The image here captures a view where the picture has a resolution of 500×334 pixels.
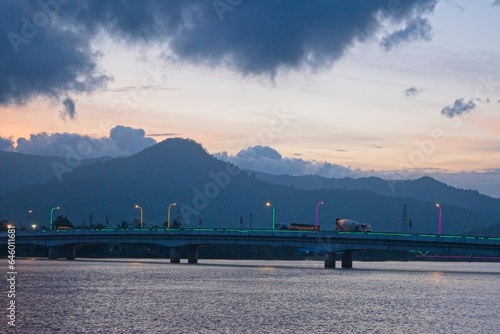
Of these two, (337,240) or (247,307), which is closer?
(247,307)

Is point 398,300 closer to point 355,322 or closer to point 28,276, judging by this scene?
point 355,322

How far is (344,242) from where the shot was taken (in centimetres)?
17225

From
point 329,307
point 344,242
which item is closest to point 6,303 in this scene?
point 329,307

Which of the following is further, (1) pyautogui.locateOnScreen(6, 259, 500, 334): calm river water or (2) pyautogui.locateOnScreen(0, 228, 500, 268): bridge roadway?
(2) pyautogui.locateOnScreen(0, 228, 500, 268): bridge roadway

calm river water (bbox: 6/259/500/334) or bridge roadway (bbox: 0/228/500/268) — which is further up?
bridge roadway (bbox: 0/228/500/268)

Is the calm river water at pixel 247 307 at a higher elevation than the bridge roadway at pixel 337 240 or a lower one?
lower

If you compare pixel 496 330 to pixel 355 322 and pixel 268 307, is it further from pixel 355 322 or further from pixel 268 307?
pixel 268 307

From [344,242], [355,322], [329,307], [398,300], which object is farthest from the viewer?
[344,242]

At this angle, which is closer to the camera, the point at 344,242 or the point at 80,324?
the point at 80,324

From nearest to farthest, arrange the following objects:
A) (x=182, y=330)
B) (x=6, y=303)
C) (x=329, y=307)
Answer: (x=182, y=330) < (x=6, y=303) < (x=329, y=307)

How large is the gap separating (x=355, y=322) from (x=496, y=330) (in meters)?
11.9

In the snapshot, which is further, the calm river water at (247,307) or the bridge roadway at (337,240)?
the bridge roadway at (337,240)

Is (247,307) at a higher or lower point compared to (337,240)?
lower

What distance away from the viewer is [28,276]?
448ft
